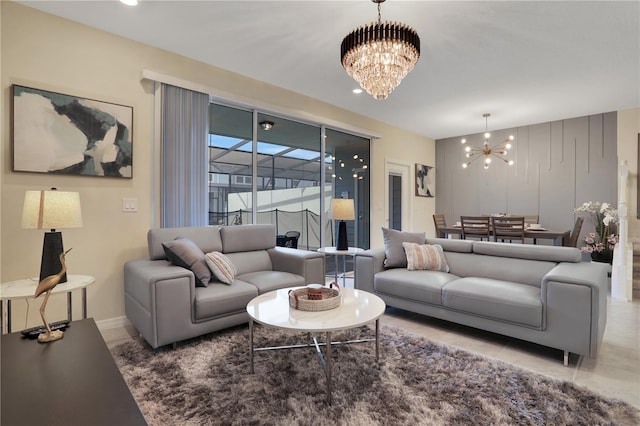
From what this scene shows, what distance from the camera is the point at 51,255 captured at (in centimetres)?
219

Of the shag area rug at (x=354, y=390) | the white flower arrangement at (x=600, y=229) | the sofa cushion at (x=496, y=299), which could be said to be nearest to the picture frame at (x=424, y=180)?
the white flower arrangement at (x=600, y=229)

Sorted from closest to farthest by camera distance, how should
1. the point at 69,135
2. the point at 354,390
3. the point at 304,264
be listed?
the point at 354,390 < the point at 69,135 < the point at 304,264

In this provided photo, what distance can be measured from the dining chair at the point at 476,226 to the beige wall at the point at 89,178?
4.22 meters

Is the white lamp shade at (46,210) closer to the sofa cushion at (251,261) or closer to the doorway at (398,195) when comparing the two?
the sofa cushion at (251,261)

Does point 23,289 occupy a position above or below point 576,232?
below

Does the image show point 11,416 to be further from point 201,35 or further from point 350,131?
point 350,131

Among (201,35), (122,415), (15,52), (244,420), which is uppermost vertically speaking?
(201,35)

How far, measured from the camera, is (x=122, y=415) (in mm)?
861

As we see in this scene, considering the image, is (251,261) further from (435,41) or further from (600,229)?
(600,229)

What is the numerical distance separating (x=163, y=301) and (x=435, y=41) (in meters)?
3.33

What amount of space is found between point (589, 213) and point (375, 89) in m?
5.19

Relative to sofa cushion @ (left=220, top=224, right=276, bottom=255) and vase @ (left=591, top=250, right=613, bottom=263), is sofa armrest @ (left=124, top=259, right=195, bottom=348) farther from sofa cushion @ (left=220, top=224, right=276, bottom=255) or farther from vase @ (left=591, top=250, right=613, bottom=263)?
vase @ (left=591, top=250, right=613, bottom=263)

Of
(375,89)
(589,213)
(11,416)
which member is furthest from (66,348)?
(589,213)

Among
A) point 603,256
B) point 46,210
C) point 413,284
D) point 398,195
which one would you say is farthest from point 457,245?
point 46,210
